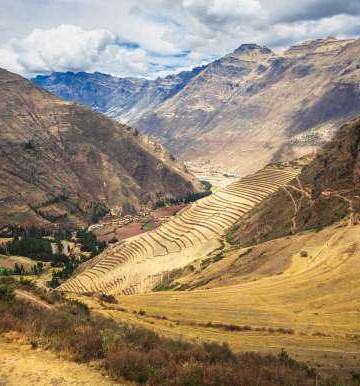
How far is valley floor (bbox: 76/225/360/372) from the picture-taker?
79.4 feet

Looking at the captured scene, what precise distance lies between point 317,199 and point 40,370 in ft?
201

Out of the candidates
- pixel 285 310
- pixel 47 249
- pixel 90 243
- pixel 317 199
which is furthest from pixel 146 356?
pixel 90 243

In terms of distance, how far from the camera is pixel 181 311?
3222 cm

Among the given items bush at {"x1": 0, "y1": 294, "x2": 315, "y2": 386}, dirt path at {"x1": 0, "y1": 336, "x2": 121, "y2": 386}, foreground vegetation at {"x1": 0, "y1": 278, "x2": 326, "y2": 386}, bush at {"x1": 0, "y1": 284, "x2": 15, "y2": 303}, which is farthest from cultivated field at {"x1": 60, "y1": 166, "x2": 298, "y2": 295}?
dirt path at {"x1": 0, "y1": 336, "x2": 121, "y2": 386}

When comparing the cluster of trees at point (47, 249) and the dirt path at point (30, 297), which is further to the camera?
the cluster of trees at point (47, 249)

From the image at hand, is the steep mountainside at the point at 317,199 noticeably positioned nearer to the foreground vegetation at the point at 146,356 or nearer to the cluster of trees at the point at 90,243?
the foreground vegetation at the point at 146,356

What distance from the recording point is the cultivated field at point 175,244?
257 ft

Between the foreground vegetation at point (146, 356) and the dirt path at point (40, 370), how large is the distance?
412 mm

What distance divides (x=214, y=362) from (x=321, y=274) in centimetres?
2755

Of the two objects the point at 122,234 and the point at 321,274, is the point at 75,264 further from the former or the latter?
the point at 321,274

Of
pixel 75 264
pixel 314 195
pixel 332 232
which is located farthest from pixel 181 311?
pixel 75 264

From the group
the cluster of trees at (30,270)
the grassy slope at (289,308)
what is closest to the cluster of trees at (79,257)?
the cluster of trees at (30,270)

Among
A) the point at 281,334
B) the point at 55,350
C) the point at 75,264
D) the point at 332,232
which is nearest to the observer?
the point at 55,350

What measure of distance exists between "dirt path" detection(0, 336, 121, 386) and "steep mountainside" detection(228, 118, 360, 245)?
50186 millimetres
